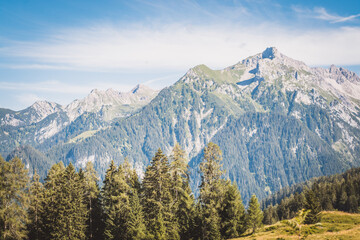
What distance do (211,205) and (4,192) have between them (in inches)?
1183

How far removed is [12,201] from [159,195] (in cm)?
2192

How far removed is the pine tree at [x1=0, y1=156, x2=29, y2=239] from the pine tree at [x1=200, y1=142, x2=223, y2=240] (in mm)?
26666

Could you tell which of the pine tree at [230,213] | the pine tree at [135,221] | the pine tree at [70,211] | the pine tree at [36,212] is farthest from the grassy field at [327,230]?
the pine tree at [36,212]

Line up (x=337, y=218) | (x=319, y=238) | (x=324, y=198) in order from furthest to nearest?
(x=324, y=198)
(x=337, y=218)
(x=319, y=238)

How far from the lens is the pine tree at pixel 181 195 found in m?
42.5

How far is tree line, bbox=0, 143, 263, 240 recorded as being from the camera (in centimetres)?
3753

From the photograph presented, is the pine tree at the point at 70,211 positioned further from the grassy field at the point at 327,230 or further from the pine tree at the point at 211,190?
the grassy field at the point at 327,230

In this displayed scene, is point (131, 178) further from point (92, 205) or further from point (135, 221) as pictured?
point (135, 221)

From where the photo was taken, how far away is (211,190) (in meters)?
41.2

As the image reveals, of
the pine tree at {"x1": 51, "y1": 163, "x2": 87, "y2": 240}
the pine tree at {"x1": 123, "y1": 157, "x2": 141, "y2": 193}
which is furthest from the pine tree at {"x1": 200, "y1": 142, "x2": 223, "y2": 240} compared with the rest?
the pine tree at {"x1": 51, "y1": 163, "x2": 87, "y2": 240}

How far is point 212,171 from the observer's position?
134 feet

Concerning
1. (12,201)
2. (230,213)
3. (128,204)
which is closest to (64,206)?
(12,201)

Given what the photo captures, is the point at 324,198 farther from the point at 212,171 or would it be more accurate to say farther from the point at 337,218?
the point at 212,171

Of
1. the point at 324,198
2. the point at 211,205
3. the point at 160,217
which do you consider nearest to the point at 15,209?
the point at 160,217
